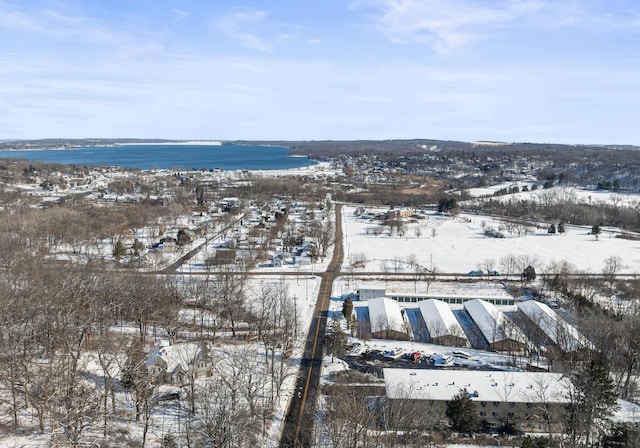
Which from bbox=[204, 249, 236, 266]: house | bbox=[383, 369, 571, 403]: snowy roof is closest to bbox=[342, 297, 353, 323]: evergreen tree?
bbox=[383, 369, 571, 403]: snowy roof

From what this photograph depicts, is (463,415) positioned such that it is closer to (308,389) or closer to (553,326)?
(308,389)

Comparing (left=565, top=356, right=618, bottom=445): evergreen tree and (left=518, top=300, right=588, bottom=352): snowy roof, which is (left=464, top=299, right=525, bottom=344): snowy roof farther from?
(left=565, top=356, right=618, bottom=445): evergreen tree

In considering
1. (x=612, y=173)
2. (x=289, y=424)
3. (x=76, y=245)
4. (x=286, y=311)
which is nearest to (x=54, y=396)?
(x=289, y=424)

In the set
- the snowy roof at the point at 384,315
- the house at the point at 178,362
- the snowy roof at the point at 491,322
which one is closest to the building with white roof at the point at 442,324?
the snowy roof at the point at 491,322

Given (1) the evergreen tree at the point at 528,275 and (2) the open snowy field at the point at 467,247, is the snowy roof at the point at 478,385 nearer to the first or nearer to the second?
(1) the evergreen tree at the point at 528,275

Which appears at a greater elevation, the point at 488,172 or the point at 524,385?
the point at 488,172

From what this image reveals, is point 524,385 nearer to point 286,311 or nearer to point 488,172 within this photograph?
point 286,311
